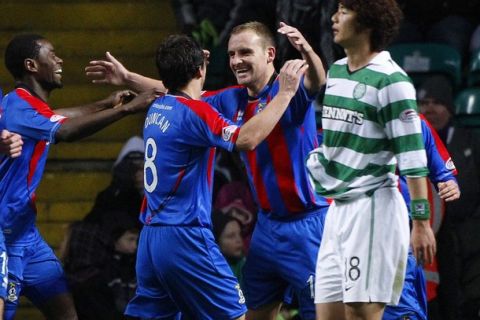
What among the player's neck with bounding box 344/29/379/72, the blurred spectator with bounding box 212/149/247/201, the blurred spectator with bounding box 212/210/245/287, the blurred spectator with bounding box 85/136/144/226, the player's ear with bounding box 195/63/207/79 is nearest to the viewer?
the player's neck with bounding box 344/29/379/72

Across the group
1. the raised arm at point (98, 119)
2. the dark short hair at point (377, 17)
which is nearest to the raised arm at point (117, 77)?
the raised arm at point (98, 119)

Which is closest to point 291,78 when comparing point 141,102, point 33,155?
point 141,102

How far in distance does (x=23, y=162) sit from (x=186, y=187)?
43.3 inches

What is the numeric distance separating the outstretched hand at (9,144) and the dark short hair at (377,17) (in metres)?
1.91

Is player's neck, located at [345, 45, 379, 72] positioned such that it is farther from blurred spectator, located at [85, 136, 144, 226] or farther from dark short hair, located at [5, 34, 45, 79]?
blurred spectator, located at [85, 136, 144, 226]

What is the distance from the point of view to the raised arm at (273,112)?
6480 mm

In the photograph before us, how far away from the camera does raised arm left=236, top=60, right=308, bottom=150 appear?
648 centimetres

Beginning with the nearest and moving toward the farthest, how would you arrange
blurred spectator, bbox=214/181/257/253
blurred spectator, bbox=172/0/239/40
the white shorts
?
the white shorts → blurred spectator, bbox=214/181/257/253 → blurred spectator, bbox=172/0/239/40

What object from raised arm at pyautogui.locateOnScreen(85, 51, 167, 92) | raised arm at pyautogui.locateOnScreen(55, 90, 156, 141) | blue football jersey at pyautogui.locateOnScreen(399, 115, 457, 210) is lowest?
blue football jersey at pyautogui.locateOnScreen(399, 115, 457, 210)

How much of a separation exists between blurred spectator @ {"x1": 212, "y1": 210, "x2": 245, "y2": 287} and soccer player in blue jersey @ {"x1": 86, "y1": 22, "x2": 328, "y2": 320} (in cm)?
185

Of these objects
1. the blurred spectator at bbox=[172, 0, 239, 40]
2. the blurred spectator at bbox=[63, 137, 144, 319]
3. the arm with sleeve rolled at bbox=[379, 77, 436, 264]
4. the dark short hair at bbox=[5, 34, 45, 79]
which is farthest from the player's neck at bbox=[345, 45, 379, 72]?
the blurred spectator at bbox=[172, 0, 239, 40]

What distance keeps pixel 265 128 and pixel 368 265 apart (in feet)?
3.19

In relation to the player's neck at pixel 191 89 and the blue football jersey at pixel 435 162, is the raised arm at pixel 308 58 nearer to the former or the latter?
the player's neck at pixel 191 89

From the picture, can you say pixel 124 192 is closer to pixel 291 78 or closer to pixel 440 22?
pixel 440 22
